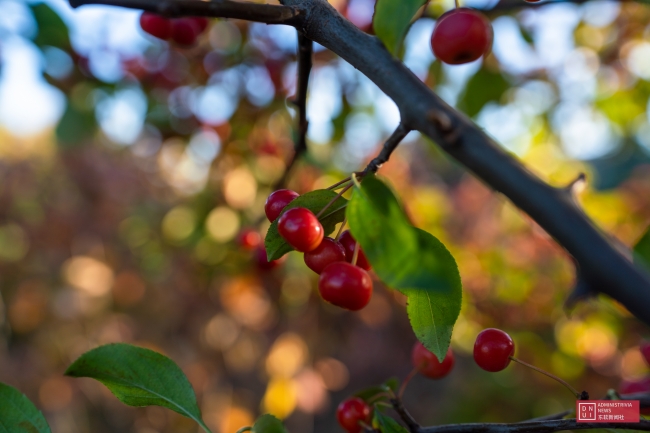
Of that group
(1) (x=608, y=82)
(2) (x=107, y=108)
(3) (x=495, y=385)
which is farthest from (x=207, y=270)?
(1) (x=608, y=82)

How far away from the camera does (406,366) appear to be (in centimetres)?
473

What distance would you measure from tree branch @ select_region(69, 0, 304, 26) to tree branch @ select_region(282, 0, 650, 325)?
0.53 feet

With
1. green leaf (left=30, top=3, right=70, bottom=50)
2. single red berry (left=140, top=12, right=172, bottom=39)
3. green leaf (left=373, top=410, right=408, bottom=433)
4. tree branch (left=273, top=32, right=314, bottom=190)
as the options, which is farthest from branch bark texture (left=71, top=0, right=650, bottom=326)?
green leaf (left=30, top=3, right=70, bottom=50)

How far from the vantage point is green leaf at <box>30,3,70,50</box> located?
→ 1975 millimetres

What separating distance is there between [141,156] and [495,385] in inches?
143

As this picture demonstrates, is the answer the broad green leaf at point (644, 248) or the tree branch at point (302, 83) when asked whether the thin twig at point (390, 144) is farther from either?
the broad green leaf at point (644, 248)

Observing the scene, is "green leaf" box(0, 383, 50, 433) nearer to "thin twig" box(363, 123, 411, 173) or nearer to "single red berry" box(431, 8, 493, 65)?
"thin twig" box(363, 123, 411, 173)

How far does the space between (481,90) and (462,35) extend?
53.9 inches

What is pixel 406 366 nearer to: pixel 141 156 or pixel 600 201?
pixel 600 201

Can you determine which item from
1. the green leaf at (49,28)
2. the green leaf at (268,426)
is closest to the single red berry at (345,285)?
the green leaf at (268,426)

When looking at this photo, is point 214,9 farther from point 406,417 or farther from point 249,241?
point 249,241

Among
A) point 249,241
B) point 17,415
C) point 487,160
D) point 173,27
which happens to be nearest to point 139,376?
point 17,415

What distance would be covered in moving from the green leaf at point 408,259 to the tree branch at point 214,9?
24 centimetres

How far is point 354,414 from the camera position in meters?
1.02
